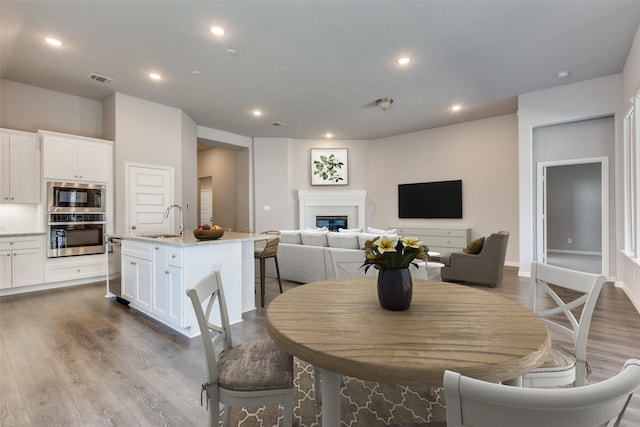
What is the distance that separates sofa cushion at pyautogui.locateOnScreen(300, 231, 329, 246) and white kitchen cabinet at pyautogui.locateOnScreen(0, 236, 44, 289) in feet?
12.8

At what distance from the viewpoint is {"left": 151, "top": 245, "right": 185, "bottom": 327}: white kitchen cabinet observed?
276 cm

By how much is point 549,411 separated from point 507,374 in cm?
36

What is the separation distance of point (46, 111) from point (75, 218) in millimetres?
1862

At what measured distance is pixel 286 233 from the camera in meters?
4.80

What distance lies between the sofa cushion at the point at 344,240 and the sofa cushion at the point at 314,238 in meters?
0.10

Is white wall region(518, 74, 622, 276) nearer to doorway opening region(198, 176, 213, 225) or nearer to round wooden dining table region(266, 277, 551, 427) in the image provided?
round wooden dining table region(266, 277, 551, 427)

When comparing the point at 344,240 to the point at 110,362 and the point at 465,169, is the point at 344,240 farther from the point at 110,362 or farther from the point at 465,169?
the point at 465,169

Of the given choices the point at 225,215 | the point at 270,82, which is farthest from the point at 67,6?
the point at 225,215

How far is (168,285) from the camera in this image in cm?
290

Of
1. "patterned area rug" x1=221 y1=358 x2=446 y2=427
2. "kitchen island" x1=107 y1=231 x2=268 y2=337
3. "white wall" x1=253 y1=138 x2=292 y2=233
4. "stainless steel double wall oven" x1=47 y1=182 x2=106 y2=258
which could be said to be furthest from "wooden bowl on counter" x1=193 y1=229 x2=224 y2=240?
"white wall" x1=253 y1=138 x2=292 y2=233

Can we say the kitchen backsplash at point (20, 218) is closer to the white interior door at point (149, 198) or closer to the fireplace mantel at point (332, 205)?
the white interior door at point (149, 198)

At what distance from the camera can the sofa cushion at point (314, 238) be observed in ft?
14.3

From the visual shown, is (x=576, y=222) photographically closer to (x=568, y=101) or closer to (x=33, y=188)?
(x=568, y=101)

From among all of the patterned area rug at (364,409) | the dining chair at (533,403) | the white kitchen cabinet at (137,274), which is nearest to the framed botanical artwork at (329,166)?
the white kitchen cabinet at (137,274)
